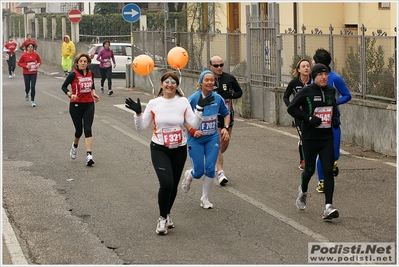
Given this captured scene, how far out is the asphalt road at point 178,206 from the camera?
8.09 m

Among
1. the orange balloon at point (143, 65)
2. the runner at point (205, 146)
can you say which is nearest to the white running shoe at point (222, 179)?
the runner at point (205, 146)

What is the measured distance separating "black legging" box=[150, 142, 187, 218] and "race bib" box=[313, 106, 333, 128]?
155 cm

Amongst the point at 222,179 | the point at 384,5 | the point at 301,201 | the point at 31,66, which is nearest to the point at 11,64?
the point at 31,66

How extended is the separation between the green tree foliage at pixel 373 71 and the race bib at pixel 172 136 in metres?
6.52

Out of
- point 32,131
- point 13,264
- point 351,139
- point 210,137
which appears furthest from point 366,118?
point 13,264

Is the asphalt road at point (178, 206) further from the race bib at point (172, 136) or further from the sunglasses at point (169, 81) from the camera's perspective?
the sunglasses at point (169, 81)

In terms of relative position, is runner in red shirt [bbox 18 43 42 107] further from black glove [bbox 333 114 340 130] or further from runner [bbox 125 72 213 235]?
black glove [bbox 333 114 340 130]

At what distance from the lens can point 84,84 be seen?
1346 cm

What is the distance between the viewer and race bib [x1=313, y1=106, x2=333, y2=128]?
9391 mm

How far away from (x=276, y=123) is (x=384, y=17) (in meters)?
7.23

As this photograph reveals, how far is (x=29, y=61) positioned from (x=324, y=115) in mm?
14430

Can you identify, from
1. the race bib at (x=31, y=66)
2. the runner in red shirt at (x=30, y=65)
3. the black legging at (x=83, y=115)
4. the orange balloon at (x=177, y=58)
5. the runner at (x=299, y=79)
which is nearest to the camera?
the runner at (x=299, y=79)

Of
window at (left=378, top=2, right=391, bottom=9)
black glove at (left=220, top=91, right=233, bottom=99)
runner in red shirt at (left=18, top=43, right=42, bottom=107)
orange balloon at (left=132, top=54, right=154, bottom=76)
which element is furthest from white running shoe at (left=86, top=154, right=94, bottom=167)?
window at (left=378, top=2, right=391, bottom=9)

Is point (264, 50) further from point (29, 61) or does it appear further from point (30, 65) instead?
point (30, 65)
